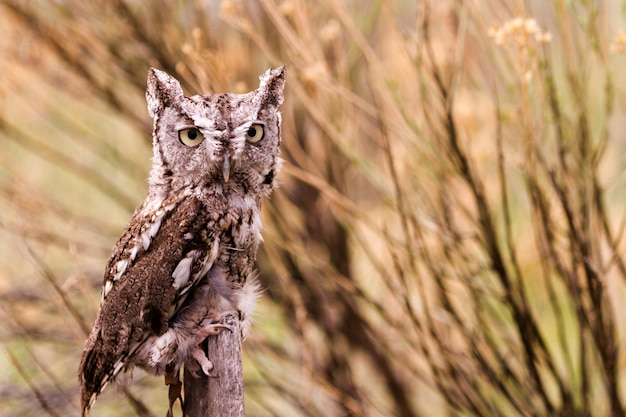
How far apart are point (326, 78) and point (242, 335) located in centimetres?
91

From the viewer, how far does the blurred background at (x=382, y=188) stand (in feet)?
8.16

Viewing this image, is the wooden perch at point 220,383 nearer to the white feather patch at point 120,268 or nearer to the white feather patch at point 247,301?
the white feather patch at point 247,301

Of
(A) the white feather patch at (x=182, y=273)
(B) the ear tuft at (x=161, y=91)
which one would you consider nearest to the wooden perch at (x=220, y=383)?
(A) the white feather patch at (x=182, y=273)

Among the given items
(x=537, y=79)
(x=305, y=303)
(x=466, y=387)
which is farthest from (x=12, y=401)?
(x=537, y=79)

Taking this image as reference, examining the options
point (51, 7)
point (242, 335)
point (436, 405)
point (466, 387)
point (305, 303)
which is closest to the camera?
point (242, 335)

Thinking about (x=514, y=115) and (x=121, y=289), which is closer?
(x=121, y=289)

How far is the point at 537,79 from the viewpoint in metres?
2.43

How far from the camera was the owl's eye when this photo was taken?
2.22 m

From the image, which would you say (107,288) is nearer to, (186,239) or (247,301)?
(186,239)

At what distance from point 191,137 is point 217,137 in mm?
110

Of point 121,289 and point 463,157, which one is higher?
point 463,157

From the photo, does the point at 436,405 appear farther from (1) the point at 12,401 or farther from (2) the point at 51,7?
(2) the point at 51,7

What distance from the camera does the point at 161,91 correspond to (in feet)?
7.51

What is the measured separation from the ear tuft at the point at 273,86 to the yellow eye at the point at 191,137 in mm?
226
